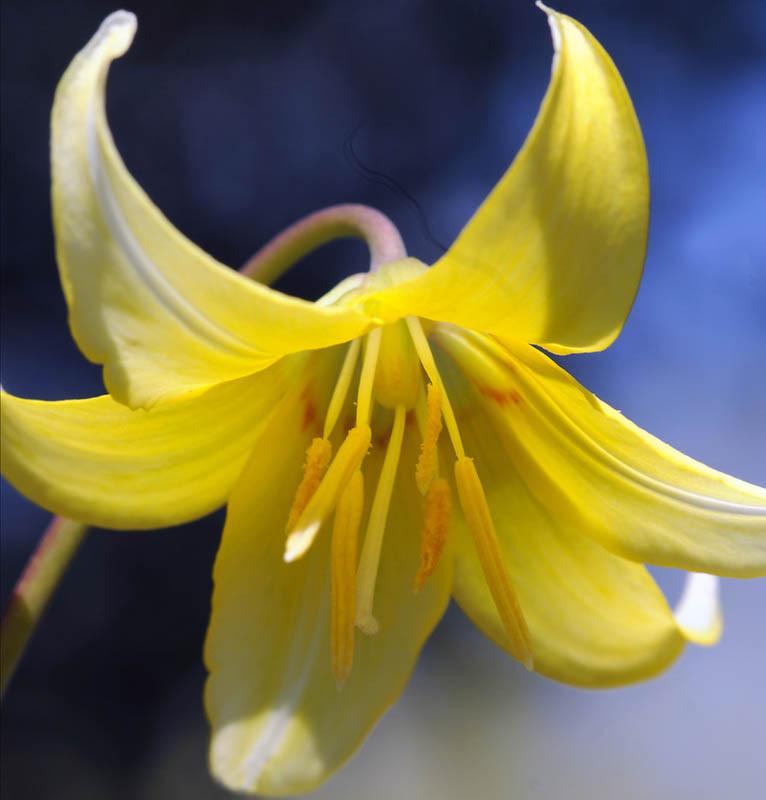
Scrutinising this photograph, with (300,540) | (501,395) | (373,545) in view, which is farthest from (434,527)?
(501,395)

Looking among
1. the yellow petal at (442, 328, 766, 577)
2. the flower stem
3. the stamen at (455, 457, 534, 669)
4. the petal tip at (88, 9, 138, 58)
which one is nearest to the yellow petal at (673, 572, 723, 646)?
the yellow petal at (442, 328, 766, 577)

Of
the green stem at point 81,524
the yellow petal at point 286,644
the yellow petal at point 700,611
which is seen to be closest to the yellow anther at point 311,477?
the yellow petal at point 286,644

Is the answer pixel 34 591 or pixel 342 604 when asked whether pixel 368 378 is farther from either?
pixel 34 591

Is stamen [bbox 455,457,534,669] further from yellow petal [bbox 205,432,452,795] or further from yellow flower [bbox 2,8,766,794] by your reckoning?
yellow petal [bbox 205,432,452,795]

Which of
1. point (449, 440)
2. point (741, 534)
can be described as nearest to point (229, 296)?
point (449, 440)

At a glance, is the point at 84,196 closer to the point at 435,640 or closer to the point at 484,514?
the point at 484,514
